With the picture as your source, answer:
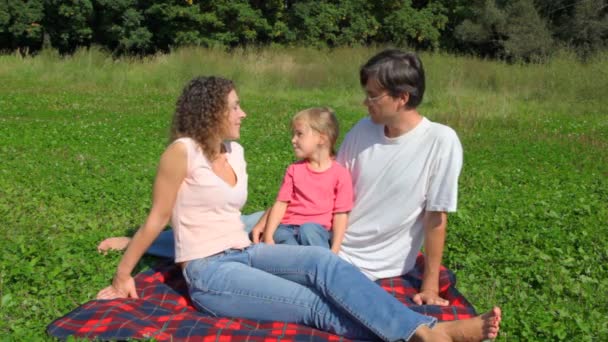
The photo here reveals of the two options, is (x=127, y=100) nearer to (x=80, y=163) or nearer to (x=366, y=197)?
(x=80, y=163)

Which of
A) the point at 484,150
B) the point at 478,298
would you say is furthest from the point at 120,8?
the point at 478,298

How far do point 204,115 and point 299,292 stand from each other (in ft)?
3.88

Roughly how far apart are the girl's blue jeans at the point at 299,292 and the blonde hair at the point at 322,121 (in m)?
0.89

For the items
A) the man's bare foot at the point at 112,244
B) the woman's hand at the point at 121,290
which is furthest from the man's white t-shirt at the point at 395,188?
the man's bare foot at the point at 112,244

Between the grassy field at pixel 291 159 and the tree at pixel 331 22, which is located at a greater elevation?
the tree at pixel 331 22

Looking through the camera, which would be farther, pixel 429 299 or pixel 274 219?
pixel 274 219

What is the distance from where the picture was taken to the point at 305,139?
481cm

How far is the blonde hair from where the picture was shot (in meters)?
4.82

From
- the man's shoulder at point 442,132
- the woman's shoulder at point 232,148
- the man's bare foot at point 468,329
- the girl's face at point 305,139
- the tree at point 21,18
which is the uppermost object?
the man's shoulder at point 442,132

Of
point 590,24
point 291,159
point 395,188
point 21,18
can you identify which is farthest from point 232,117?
point 21,18

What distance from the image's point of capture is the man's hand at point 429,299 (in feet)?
14.6

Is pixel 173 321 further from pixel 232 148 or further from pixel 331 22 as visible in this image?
pixel 331 22

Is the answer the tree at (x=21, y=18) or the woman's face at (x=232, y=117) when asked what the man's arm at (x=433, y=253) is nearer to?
the woman's face at (x=232, y=117)

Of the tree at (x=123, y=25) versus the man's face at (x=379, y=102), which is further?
the tree at (x=123, y=25)
